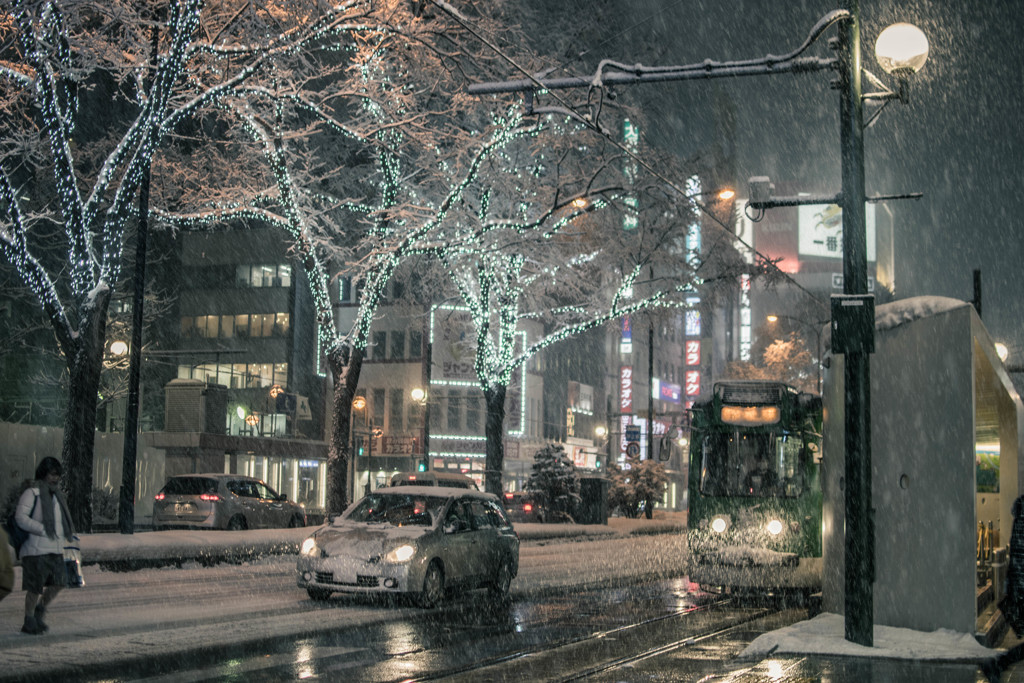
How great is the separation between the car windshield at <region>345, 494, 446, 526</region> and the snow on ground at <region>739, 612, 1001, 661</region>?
5718 millimetres

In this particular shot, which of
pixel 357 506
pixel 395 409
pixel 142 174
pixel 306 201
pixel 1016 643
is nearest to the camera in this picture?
pixel 1016 643

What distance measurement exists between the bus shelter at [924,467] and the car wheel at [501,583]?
582 centimetres

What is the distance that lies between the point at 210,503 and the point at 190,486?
861mm

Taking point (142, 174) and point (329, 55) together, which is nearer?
point (142, 174)

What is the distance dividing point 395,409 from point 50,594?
51432 mm

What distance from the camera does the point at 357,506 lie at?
54.0 ft

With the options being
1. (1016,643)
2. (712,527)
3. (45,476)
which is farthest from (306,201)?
(1016,643)

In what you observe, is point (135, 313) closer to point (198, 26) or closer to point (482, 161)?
point (198, 26)

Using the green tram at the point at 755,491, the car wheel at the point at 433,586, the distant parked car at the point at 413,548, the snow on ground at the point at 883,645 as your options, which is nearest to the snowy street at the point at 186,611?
the car wheel at the point at 433,586

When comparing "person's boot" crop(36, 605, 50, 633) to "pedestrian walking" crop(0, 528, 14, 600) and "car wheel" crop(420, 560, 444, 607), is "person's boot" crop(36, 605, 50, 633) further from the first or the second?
"pedestrian walking" crop(0, 528, 14, 600)

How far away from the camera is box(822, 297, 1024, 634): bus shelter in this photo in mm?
11430

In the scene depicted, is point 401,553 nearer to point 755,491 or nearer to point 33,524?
point 33,524

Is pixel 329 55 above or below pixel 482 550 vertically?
above

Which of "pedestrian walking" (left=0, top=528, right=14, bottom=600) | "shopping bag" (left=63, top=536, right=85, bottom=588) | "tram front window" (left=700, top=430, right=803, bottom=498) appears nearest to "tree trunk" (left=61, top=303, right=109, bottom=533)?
"shopping bag" (left=63, top=536, right=85, bottom=588)
